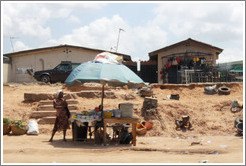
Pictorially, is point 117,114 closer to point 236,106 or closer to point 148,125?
point 148,125

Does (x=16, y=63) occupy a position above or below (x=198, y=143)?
above

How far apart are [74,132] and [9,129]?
263 centimetres

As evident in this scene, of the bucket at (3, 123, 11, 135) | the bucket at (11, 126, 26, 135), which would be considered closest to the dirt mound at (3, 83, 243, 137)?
the bucket at (11, 126, 26, 135)

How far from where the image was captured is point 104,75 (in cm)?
809

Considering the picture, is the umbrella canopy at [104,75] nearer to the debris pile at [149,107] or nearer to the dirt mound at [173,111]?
the dirt mound at [173,111]

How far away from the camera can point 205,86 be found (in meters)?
16.6

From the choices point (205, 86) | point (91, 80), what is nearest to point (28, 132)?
point (91, 80)

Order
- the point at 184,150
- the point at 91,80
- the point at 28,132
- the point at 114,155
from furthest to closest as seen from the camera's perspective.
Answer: the point at 28,132 < the point at 91,80 < the point at 184,150 < the point at 114,155

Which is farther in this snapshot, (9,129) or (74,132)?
(9,129)

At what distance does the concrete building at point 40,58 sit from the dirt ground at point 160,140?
6671 mm

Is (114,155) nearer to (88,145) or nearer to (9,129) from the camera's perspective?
(88,145)

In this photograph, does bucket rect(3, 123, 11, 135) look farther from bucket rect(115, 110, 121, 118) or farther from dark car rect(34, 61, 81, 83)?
dark car rect(34, 61, 81, 83)

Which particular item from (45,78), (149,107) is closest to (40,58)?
(45,78)

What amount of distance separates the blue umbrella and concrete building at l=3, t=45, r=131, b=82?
47.4 ft
